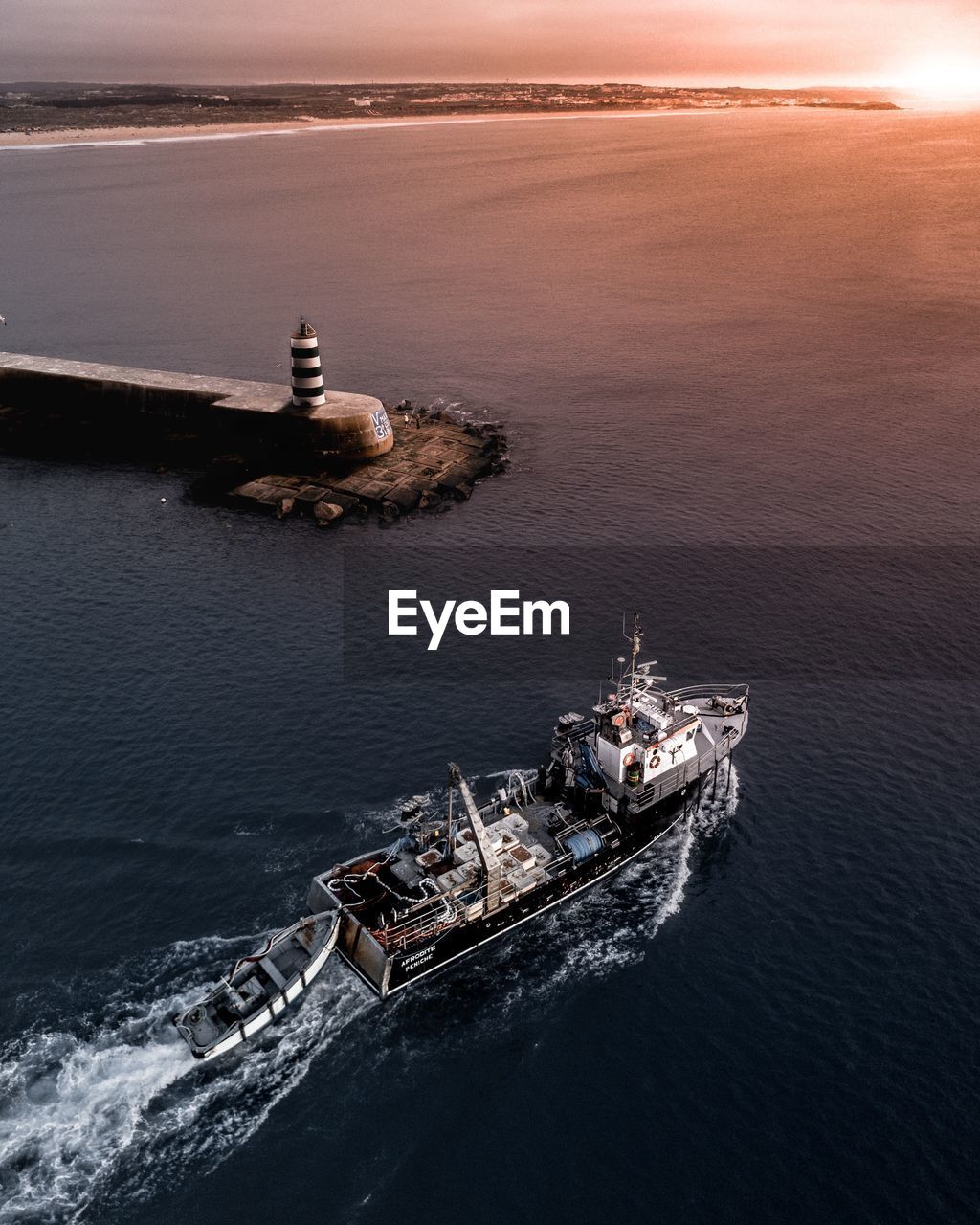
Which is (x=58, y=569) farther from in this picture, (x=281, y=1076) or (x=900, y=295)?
(x=900, y=295)

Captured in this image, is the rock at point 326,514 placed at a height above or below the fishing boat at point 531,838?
above

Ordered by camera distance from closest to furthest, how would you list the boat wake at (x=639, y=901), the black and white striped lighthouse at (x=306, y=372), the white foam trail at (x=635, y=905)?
the white foam trail at (x=635, y=905) < the boat wake at (x=639, y=901) < the black and white striped lighthouse at (x=306, y=372)

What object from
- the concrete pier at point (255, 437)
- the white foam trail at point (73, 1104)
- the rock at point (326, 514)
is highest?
the concrete pier at point (255, 437)

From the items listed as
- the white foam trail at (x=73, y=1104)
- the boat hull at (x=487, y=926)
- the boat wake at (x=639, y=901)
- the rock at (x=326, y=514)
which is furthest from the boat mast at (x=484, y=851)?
the rock at (x=326, y=514)

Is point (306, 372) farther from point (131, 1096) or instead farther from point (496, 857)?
point (131, 1096)

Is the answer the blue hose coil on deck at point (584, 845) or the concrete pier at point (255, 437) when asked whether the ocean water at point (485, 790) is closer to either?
the blue hose coil on deck at point (584, 845)

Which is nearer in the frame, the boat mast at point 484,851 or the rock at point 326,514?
the boat mast at point 484,851

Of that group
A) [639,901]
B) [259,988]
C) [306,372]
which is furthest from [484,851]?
[306,372]
